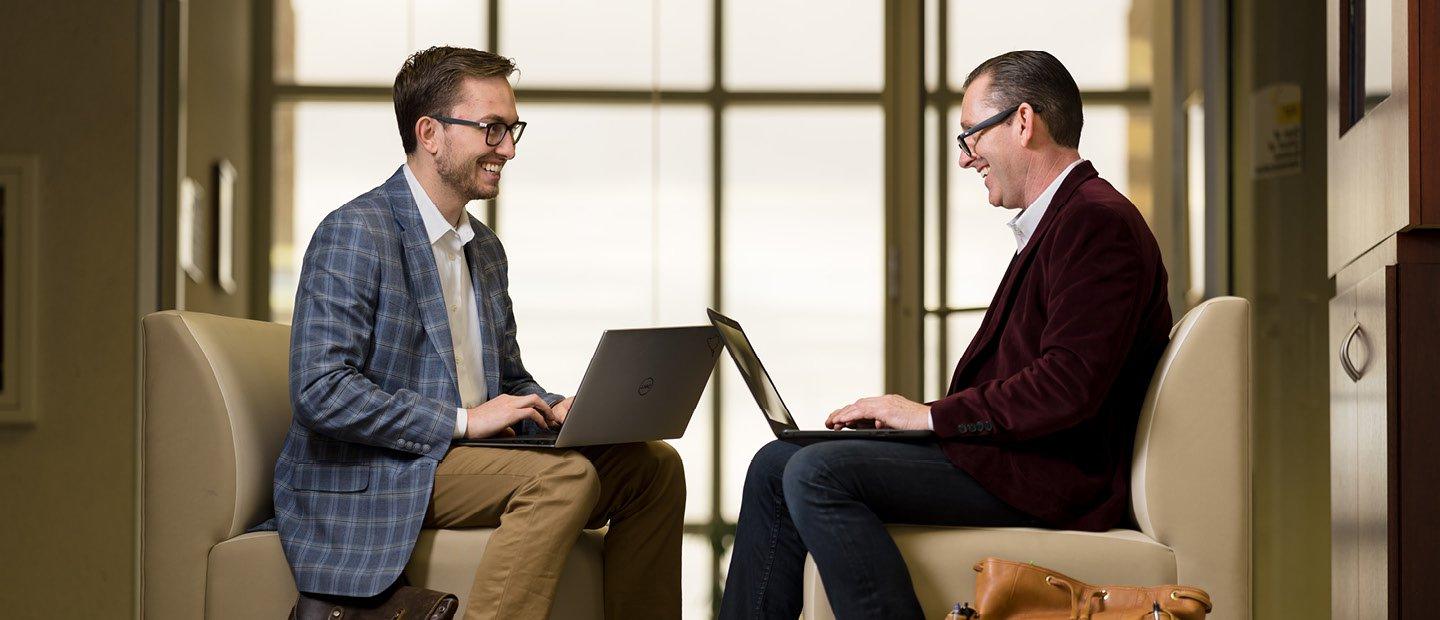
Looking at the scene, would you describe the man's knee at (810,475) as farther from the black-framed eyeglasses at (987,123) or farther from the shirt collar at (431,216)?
the shirt collar at (431,216)

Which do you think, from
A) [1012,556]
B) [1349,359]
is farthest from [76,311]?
[1349,359]

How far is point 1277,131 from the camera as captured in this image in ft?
12.7

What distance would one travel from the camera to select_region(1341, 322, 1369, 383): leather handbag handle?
2.07 m

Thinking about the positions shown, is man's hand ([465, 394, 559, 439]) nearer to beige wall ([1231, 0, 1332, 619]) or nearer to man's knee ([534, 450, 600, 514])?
man's knee ([534, 450, 600, 514])

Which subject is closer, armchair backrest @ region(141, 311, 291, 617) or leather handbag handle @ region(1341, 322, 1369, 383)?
leather handbag handle @ region(1341, 322, 1369, 383)

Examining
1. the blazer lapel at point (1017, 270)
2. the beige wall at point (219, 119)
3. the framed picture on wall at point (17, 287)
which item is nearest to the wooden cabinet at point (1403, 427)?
the blazer lapel at point (1017, 270)

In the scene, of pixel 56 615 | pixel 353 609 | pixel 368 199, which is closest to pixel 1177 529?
pixel 353 609

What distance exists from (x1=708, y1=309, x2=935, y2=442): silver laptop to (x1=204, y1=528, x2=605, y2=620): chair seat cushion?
50cm

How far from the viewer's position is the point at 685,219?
4.42 m

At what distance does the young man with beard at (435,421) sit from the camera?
2.21 meters

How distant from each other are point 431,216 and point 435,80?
0.93ft

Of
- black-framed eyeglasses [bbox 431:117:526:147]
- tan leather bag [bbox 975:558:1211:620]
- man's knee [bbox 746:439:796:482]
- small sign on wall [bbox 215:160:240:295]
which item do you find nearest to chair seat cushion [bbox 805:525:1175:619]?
tan leather bag [bbox 975:558:1211:620]

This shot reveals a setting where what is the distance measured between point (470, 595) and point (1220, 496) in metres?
1.20

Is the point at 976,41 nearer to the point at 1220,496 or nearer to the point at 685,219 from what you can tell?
the point at 685,219
